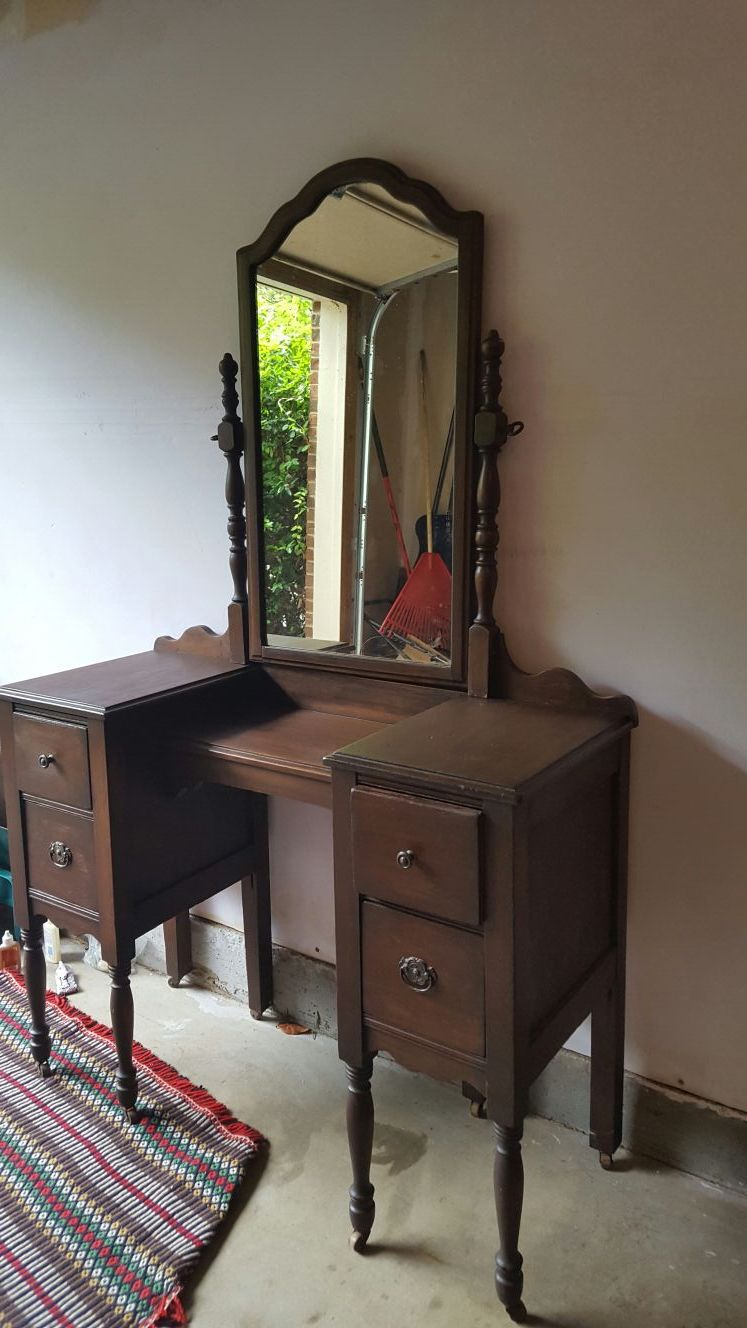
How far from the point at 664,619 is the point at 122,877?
1100mm

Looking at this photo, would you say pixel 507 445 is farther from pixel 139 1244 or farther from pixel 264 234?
pixel 139 1244

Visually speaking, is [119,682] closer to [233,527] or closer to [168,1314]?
[233,527]

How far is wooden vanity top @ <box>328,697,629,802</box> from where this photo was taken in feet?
4.10

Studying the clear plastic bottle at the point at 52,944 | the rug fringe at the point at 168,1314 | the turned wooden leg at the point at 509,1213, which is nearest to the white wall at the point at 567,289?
the turned wooden leg at the point at 509,1213

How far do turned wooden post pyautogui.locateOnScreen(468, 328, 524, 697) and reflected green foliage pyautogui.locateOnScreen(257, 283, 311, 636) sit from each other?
1.32 ft

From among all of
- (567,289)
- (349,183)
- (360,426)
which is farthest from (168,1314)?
(349,183)

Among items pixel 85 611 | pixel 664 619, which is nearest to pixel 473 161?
pixel 664 619

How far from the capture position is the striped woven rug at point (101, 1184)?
1.41m

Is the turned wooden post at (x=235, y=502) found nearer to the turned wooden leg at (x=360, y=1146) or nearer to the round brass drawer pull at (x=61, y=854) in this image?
the round brass drawer pull at (x=61, y=854)

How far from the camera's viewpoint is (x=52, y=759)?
172cm

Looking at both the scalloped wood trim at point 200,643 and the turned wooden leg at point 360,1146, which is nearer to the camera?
the turned wooden leg at point 360,1146

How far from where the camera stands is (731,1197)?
→ 158 cm

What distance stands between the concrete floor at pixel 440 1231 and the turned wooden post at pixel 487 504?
88 cm

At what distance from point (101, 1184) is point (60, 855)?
0.59 metres
